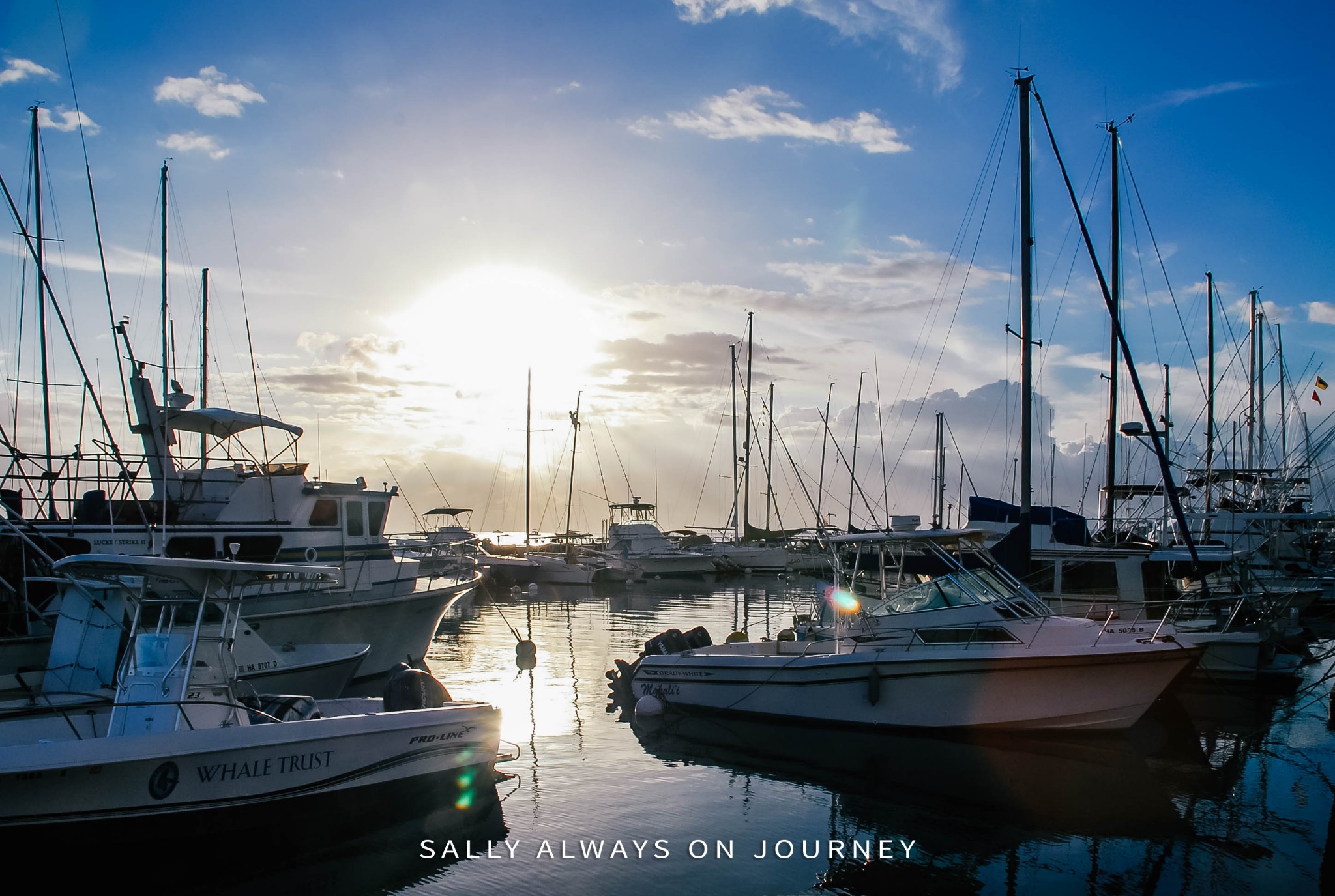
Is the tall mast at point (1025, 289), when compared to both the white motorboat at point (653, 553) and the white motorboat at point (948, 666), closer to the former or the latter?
the white motorboat at point (948, 666)

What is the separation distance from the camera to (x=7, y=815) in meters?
8.30

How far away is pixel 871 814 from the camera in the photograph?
1080 cm

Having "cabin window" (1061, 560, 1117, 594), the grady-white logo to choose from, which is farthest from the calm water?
"cabin window" (1061, 560, 1117, 594)

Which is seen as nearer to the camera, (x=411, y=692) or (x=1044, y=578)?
(x=411, y=692)

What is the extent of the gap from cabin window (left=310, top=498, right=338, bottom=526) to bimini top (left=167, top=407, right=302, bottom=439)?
213 cm

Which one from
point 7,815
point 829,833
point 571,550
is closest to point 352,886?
point 7,815

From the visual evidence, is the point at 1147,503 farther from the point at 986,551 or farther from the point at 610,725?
the point at 610,725

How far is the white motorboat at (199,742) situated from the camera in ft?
28.1

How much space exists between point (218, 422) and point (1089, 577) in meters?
20.0

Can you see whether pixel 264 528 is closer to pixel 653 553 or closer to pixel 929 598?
pixel 929 598

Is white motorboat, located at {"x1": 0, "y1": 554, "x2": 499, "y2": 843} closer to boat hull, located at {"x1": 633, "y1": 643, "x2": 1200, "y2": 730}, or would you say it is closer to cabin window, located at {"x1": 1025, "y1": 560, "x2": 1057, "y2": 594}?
boat hull, located at {"x1": 633, "y1": 643, "x2": 1200, "y2": 730}

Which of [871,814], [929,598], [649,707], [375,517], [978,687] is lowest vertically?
[871,814]

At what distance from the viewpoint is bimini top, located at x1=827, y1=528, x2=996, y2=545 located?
49.7 feet

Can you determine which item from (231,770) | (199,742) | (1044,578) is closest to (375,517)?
(231,770)
